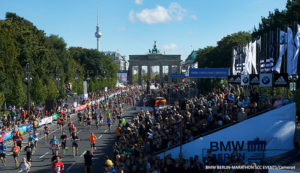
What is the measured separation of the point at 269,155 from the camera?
16.8 meters

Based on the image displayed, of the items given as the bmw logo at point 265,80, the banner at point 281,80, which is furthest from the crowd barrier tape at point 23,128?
the banner at point 281,80

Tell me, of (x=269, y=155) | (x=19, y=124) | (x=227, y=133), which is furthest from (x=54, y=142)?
(x=19, y=124)

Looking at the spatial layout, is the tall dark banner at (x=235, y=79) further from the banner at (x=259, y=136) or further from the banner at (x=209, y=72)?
the banner at (x=209, y=72)

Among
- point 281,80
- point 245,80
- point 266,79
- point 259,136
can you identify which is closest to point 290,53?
point 266,79

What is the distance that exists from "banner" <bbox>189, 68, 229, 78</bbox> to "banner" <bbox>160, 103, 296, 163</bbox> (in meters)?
14.9

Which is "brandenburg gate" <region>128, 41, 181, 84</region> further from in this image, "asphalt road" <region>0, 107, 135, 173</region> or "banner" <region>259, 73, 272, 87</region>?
"banner" <region>259, 73, 272, 87</region>

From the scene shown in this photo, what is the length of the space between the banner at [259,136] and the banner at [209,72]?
1494 centimetres

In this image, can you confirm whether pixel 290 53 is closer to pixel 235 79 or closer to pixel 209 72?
pixel 235 79

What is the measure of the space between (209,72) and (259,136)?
625 inches

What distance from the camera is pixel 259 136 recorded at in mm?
17156

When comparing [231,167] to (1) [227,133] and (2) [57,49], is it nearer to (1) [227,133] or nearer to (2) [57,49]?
(1) [227,133]

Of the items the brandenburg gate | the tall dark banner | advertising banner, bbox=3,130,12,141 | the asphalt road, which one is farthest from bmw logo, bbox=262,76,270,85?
the brandenburg gate

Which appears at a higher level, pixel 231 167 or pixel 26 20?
pixel 26 20

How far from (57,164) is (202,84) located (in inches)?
1529
